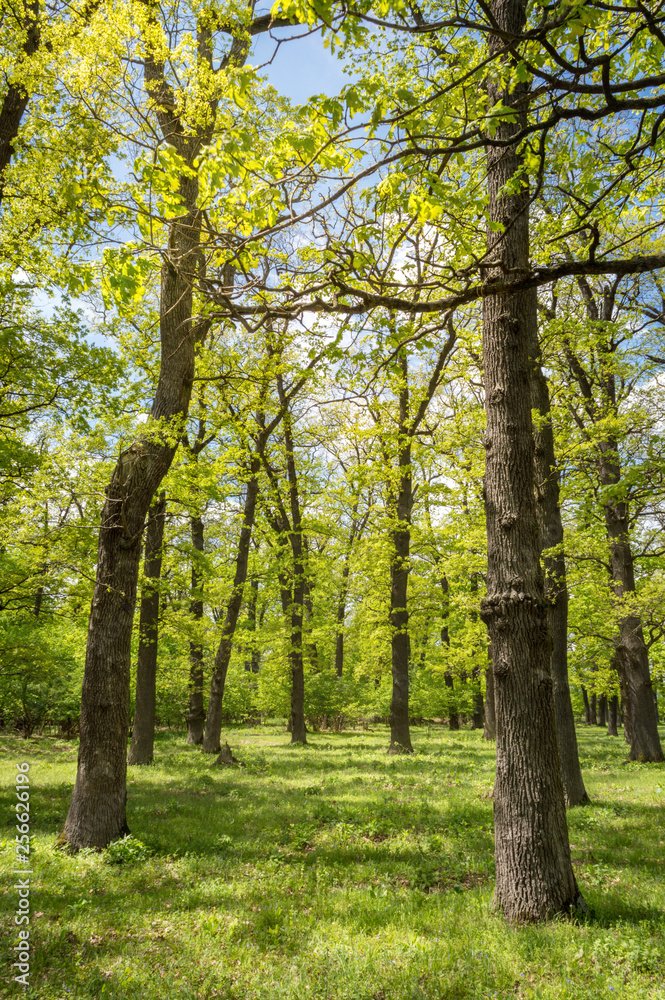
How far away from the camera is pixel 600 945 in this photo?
3982 mm

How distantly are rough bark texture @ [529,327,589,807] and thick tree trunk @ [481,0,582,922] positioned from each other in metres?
3.60

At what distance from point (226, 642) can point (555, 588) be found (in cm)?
989

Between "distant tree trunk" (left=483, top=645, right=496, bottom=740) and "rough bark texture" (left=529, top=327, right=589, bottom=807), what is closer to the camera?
"rough bark texture" (left=529, top=327, right=589, bottom=807)

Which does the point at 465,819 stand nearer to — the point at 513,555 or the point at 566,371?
the point at 513,555

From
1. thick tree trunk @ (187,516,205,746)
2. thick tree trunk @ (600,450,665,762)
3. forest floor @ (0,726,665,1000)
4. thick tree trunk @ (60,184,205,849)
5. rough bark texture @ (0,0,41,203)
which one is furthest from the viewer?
thick tree trunk @ (187,516,205,746)

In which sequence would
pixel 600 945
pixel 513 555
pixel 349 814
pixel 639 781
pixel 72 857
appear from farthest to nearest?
pixel 639 781, pixel 349 814, pixel 72 857, pixel 513 555, pixel 600 945

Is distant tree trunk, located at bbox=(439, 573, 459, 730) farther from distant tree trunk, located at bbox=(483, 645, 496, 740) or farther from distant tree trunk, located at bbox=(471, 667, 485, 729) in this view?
distant tree trunk, located at bbox=(483, 645, 496, 740)

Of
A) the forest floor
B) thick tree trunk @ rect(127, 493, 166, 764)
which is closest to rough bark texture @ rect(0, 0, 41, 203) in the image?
thick tree trunk @ rect(127, 493, 166, 764)

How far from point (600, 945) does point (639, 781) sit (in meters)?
10.1

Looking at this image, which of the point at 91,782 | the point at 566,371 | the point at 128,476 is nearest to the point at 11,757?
the point at 91,782

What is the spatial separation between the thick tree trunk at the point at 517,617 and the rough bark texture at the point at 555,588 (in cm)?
360

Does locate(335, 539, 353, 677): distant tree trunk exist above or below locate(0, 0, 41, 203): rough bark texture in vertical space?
below

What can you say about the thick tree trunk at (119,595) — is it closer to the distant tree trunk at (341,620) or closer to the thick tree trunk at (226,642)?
the thick tree trunk at (226,642)

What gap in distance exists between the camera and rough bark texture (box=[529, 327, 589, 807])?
9117 mm
